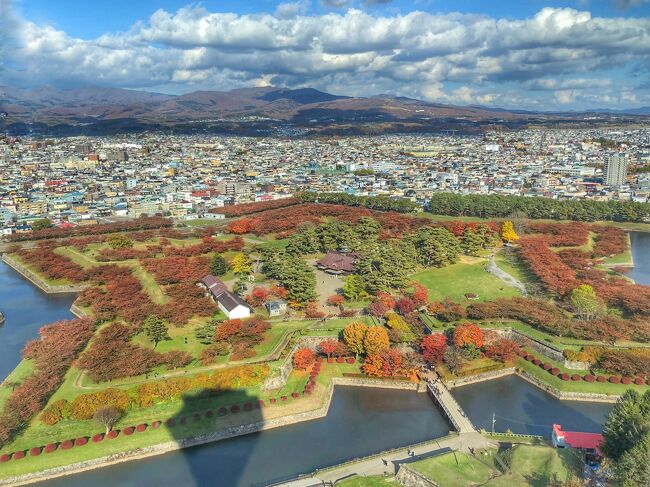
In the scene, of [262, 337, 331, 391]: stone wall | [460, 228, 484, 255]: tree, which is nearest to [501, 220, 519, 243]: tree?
[460, 228, 484, 255]: tree

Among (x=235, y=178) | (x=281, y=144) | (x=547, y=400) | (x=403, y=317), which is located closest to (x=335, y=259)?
(x=403, y=317)

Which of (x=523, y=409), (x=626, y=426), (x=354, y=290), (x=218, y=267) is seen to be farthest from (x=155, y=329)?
(x=626, y=426)

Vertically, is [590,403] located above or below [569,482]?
below

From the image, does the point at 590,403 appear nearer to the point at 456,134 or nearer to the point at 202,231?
the point at 202,231

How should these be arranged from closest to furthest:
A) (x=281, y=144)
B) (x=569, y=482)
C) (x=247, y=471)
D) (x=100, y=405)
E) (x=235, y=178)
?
(x=569, y=482), (x=247, y=471), (x=100, y=405), (x=235, y=178), (x=281, y=144)

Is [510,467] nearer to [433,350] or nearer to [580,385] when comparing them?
[433,350]

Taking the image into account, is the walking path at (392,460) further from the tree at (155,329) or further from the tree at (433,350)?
the tree at (155,329)

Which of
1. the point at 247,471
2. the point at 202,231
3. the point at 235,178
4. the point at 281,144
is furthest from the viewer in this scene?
the point at 281,144

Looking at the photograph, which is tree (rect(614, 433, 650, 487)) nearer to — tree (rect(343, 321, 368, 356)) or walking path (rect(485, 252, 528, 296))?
tree (rect(343, 321, 368, 356))
